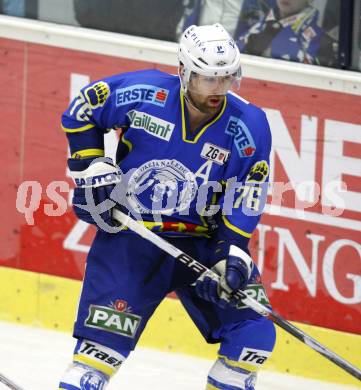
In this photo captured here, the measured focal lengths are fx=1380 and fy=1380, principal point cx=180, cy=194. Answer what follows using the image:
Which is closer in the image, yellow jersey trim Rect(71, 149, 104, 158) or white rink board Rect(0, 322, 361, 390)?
yellow jersey trim Rect(71, 149, 104, 158)

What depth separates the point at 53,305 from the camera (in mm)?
6172

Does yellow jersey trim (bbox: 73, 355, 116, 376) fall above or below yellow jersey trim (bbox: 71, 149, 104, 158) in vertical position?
below

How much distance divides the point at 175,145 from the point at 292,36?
1.62 m

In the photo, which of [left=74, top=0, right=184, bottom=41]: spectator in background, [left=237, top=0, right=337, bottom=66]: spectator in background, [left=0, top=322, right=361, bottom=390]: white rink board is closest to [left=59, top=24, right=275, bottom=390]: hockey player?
[left=0, top=322, right=361, bottom=390]: white rink board

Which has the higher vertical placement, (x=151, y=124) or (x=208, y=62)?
(x=208, y=62)

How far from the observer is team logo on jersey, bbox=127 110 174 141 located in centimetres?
442

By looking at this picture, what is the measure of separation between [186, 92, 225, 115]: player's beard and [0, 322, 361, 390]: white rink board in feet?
5.04

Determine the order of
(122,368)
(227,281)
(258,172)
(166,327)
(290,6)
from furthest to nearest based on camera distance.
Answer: (166,327) < (290,6) < (122,368) < (258,172) < (227,281)

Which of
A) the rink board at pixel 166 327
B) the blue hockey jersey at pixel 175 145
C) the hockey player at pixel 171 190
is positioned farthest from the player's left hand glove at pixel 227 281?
the rink board at pixel 166 327

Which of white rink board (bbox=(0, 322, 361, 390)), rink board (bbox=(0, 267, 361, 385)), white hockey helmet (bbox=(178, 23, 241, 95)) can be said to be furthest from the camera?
rink board (bbox=(0, 267, 361, 385))

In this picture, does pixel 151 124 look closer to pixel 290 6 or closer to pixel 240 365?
pixel 240 365

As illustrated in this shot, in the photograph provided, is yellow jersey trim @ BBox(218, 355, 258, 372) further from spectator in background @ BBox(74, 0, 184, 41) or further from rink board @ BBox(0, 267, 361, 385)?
spectator in background @ BBox(74, 0, 184, 41)

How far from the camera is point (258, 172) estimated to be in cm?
445

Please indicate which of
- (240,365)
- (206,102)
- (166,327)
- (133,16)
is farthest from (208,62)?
(166,327)
